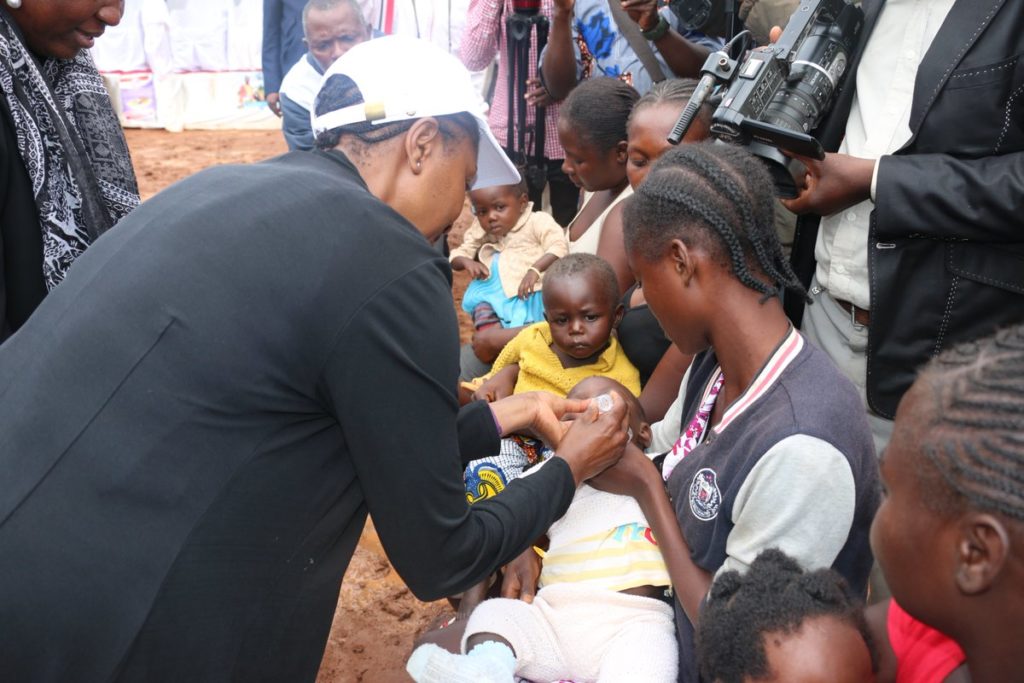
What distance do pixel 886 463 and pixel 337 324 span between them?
91 cm

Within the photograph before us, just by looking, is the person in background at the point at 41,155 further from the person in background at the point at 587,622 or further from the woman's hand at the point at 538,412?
the person in background at the point at 587,622

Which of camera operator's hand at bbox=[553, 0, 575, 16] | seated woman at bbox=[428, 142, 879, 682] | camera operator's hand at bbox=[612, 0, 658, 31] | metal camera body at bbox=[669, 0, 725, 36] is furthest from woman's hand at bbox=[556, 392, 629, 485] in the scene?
camera operator's hand at bbox=[553, 0, 575, 16]

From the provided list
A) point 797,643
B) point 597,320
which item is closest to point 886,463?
point 797,643

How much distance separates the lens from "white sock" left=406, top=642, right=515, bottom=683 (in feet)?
7.09

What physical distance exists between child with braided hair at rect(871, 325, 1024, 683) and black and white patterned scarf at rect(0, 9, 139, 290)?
7.70 feet

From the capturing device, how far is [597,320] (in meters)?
3.20

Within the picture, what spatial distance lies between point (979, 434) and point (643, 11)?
312 cm

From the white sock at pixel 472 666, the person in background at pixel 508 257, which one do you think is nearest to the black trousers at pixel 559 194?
the person in background at pixel 508 257

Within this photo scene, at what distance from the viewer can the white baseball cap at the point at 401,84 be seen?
1876 mm

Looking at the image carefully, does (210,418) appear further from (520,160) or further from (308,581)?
(520,160)

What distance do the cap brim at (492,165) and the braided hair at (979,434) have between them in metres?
1.12

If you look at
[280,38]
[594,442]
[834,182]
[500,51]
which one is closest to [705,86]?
[834,182]

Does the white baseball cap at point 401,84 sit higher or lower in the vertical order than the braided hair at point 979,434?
higher

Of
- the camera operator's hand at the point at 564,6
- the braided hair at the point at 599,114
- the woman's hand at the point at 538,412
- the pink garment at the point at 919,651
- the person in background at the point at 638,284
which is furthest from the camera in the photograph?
the camera operator's hand at the point at 564,6
